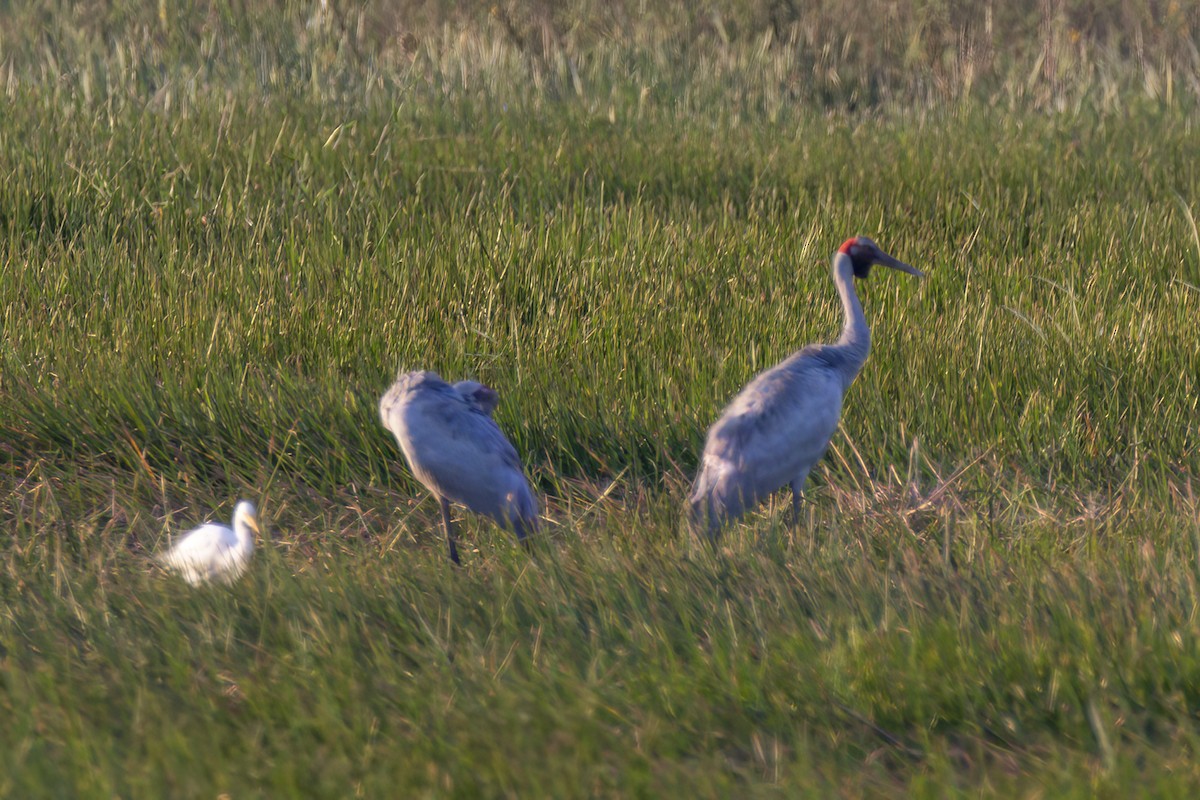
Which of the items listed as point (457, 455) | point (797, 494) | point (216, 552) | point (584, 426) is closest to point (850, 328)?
point (797, 494)

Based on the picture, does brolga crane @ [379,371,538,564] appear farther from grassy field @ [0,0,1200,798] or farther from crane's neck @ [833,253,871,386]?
crane's neck @ [833,253,871,386]

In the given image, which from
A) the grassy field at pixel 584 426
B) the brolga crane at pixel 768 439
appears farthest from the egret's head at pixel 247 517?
the brolga crane at pixel 768 439

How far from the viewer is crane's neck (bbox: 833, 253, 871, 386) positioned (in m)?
4.43

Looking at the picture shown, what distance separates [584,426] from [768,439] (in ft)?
3.65

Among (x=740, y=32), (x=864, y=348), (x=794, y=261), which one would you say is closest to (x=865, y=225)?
(x=794, y=261)

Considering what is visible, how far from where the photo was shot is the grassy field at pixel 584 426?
2758 millimetres

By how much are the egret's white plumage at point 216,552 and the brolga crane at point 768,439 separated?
133 centimetres

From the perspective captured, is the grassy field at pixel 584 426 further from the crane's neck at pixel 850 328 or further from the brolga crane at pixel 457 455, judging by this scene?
the crane's neck at pixel 850 328

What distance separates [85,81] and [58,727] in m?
7.11

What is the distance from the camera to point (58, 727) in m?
2.72

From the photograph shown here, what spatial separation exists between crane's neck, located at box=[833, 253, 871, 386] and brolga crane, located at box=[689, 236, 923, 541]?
0.18 m

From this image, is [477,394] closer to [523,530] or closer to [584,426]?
[523,530]

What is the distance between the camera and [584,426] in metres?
4.82

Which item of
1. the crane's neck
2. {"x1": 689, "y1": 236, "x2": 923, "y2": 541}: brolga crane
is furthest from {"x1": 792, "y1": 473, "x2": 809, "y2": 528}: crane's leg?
the crane's neck
